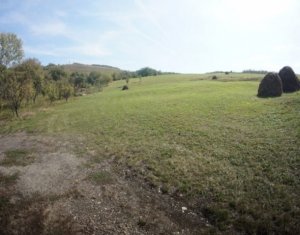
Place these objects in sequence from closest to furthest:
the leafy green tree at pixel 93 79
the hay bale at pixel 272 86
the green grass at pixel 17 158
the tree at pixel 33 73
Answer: the green grass at pixel 17 158, the hay bale at pixel 272 86, the tree at pixel 33 73, the leafy green tree at pixel 93 79

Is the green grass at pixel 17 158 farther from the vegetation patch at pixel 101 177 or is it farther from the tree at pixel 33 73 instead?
the tree at pixel 33 73

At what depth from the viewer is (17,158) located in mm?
19688

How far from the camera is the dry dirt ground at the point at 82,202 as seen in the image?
10.5 meters

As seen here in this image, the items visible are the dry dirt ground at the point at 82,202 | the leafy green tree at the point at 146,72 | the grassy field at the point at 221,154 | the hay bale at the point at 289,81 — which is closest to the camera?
the dry dirt ground at the point at 82,202

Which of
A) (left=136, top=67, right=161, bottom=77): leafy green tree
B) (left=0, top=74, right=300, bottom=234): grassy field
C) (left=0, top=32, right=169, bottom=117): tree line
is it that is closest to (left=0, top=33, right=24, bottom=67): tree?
(left=0, top=32, right=169, bottom=117): tree line

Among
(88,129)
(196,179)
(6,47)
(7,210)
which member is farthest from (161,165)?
(6,47)

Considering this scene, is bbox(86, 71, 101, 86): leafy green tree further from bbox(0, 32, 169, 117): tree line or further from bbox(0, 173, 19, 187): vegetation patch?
bbox(0, 173, 19, 187): vegetation patch

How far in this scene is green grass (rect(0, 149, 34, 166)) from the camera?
1855 cm

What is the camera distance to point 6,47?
7069 cm

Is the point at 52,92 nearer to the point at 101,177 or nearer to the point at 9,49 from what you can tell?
the point at 9,49

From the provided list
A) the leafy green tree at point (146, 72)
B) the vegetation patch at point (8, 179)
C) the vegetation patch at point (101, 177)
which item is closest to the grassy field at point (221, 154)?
the vegetation patch at point (101, 177)

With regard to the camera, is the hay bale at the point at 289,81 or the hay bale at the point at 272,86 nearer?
the hay bale at the point at 272,86

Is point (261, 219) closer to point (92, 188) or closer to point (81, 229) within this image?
point (81, 229)

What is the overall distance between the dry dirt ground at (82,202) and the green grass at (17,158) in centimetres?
7
